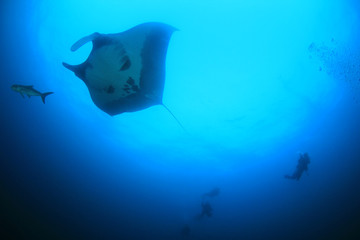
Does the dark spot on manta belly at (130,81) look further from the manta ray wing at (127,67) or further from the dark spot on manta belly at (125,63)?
the dark spot on manta belly at (125,63)

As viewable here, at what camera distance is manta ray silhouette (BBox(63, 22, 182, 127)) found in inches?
214

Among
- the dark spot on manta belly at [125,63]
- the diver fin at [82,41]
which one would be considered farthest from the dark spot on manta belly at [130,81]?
the diver fin at [82,41]

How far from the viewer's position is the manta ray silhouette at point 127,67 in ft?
17.8

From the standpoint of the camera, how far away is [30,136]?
26750mm

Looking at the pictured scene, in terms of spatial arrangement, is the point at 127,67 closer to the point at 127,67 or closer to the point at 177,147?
the point at 127,67

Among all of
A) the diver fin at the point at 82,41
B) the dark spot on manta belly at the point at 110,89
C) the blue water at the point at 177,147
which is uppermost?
the blue water at the point at 177,147

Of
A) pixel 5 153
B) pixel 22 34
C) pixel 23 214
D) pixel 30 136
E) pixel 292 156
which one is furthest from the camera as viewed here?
pixel 292 156

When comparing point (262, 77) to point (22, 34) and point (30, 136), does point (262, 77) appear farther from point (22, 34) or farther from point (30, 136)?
point (30, 136)

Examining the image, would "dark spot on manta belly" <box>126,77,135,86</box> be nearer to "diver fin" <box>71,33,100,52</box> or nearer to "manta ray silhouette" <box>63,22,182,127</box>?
"manta ray silhouette" <box>63,22,182,127</box>

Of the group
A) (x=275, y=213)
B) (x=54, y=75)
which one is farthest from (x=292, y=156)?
(x=54, y=75)

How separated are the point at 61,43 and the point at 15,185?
19.5m

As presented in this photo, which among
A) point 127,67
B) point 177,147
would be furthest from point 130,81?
point 177,147

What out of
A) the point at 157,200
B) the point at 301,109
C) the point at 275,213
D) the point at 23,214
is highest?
the point at 275,213

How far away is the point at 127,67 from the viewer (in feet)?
18.4
